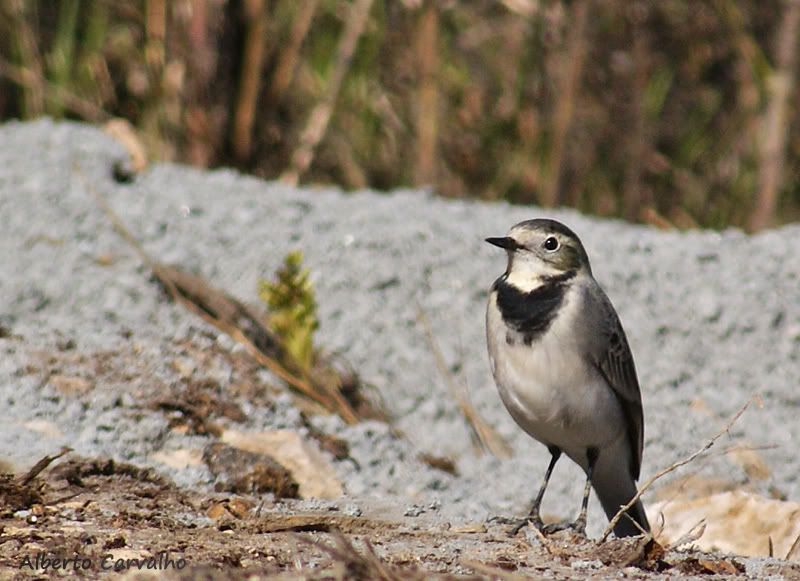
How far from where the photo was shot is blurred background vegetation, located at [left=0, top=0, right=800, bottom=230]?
801 centimetres

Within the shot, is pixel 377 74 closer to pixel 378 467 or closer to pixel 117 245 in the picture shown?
pixel 117 245

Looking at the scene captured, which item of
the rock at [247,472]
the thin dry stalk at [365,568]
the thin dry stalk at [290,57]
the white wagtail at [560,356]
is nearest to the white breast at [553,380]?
the white wagtail at [560,356]

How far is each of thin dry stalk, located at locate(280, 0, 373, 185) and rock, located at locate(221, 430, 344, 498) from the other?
143 inches

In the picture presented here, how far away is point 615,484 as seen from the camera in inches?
200

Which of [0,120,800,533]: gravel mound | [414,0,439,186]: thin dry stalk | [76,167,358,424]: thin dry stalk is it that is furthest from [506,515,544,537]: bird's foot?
[414,0,439,186]: thin dry stalk

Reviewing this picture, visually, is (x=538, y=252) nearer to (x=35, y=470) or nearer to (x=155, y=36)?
(x=35, y=470)

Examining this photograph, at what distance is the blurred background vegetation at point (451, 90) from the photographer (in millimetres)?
8008

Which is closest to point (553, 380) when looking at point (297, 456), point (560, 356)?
point (560, 356)

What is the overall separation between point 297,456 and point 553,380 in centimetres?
94

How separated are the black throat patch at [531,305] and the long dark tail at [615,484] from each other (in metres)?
0.63

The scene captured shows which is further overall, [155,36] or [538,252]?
[155,36]

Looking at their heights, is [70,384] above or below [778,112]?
below

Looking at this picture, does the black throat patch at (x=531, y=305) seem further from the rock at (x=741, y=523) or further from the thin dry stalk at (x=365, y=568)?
the thin dry stalk at (x=365, y=568)

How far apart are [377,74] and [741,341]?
355cm
